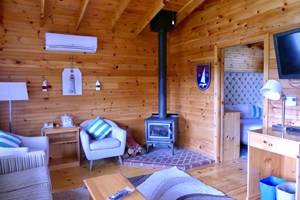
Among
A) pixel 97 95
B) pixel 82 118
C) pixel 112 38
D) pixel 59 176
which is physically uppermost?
pixel 112 38

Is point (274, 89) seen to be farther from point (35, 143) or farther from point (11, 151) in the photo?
point (35, 143)

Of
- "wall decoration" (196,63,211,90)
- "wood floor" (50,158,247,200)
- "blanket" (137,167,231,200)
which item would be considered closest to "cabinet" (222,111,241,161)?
"wood floor" (50,158,247,200)

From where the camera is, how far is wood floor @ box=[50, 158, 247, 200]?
2.97 meters

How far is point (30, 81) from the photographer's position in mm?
3762

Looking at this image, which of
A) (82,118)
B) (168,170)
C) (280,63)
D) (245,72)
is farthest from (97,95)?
(245,72)

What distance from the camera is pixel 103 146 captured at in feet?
11.8

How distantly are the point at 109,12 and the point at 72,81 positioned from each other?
1.39 m

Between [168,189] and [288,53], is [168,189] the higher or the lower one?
the lower one

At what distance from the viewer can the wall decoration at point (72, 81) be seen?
13.2 ft

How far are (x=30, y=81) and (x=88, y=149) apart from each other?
147 cm

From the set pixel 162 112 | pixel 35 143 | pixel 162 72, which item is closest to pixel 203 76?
pixel 162 72

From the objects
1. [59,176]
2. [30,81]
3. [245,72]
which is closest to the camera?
[59,176]

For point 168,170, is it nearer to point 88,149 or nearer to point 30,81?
point 88,149

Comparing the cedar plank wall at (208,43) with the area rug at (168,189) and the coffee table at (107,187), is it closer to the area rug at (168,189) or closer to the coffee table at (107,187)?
the area rug at (168,189)
